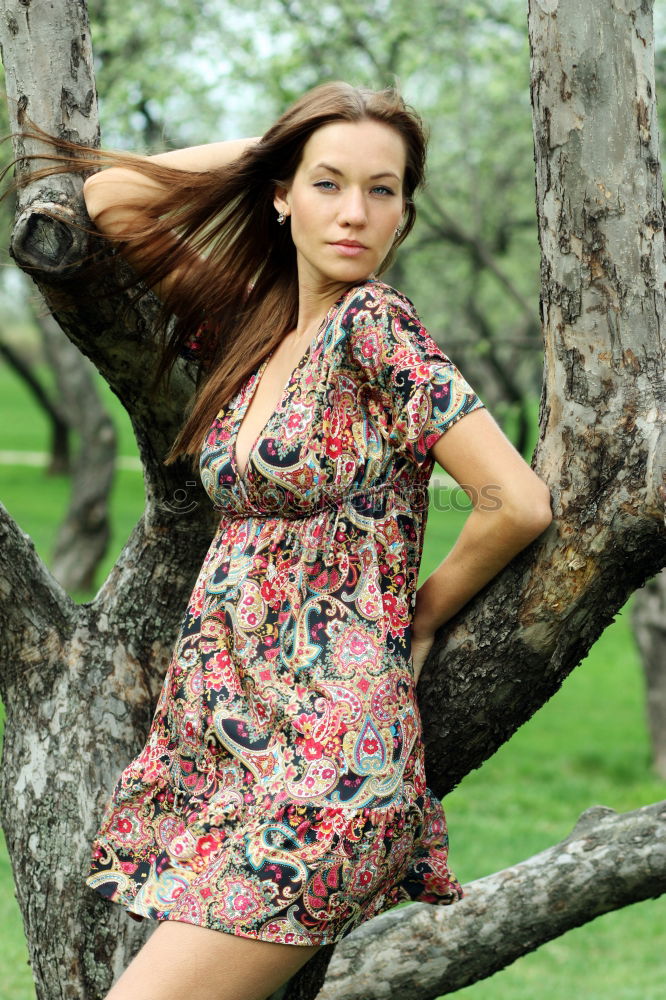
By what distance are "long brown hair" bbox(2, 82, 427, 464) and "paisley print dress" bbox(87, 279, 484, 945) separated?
27cm

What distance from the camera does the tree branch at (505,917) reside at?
9.96 feet

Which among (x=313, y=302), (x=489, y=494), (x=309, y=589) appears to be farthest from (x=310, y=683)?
(x=313, y=302)

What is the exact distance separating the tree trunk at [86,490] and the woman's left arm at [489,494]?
9955 millimetres

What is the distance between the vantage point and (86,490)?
12133mm

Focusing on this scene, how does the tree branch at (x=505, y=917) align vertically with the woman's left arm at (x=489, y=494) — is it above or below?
below

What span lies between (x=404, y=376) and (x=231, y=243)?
750 mm

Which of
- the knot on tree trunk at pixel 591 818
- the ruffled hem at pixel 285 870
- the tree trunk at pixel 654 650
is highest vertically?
the ruffled hem at pixel 285 870

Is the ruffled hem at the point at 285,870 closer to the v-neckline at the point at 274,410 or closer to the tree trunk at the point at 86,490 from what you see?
the v-neckline at the point at 274,410

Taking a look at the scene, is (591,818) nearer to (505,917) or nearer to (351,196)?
(505,917)

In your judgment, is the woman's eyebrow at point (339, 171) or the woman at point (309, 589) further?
the woman's eyebrow at point (339, 171)

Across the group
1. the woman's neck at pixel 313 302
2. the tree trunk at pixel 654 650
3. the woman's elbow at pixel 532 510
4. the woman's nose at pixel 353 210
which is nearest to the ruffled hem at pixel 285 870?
the woman's elbow at pixel 532 510

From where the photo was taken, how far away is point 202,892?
2.24m

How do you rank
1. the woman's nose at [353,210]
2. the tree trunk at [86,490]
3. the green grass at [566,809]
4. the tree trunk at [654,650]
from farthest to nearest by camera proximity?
the tree trunk at [86,490] → the tree trunk at [654,650] → the green grass at [566,809] → the woman's nose at [353,210]

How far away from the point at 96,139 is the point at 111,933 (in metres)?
1.82
